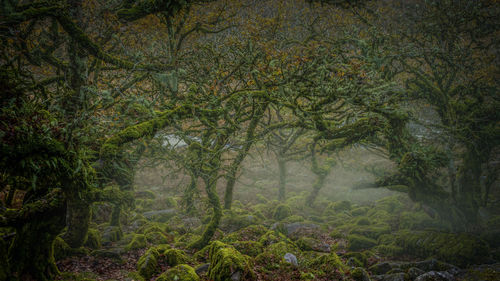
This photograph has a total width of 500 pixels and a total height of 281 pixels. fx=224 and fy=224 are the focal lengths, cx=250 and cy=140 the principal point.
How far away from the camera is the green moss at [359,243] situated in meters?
10.2

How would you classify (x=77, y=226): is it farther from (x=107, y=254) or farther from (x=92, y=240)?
(x=107, y=254)

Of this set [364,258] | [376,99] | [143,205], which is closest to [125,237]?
[143,205]

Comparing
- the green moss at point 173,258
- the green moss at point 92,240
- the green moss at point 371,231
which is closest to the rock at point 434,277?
the green moss at point 371,231

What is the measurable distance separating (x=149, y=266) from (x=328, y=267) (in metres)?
4.88

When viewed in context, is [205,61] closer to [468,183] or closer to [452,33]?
[452,33]

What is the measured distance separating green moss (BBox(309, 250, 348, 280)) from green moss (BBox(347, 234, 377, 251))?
4.23 metres

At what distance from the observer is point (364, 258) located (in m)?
8.52

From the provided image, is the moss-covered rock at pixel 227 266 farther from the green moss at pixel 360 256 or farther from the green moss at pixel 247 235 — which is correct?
the green moss at pixel 360 256

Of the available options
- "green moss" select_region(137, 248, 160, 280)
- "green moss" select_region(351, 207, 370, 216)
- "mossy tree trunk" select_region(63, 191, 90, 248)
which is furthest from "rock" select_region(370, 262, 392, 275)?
"green moss" select_region(351, 207, 370, 216)

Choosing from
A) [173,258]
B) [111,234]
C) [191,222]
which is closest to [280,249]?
[173,258]

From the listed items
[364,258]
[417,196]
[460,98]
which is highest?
[460,98]

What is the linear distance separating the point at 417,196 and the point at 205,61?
41.0 feet

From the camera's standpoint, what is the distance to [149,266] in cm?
580

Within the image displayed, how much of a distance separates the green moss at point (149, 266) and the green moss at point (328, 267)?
172 inches
